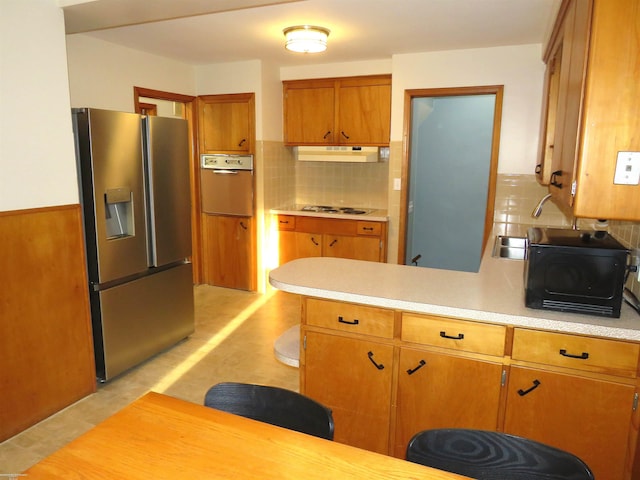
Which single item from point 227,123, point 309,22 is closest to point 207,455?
point 309,22

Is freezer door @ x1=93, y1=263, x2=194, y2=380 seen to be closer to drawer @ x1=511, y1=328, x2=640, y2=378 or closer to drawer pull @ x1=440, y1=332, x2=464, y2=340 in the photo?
drawer pull @ x1=440, y1=332, x2=464, y2=340

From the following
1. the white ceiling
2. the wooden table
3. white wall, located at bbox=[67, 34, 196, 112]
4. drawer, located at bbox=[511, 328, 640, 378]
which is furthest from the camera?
white wall, located at bbox=[67, 34, 196, 112]

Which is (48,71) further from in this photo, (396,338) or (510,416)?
(510,416)

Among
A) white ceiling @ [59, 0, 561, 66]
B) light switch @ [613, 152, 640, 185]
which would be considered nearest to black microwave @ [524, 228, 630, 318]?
light switch @ [613, 152, 640, 185]

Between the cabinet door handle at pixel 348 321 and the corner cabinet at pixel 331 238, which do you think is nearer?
the cabinet door handle at pixel 348 321

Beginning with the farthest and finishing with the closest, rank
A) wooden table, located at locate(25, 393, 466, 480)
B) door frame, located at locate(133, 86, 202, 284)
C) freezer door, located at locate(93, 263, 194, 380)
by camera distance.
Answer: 1. door frame, located at locate(133, 86, 202, 284)
2. freezer door, located at locate(93, 263, 194, 380)
3. wooden table, located at locate(25, 393, 466, 480)

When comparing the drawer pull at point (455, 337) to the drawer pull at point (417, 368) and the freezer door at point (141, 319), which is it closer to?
the drawer pull at point (417, 368)

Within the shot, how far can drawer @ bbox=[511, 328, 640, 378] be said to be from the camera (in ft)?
5.27

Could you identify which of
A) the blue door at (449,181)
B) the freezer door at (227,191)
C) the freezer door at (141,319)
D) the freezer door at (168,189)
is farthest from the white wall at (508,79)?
the freezer door at (141,319)

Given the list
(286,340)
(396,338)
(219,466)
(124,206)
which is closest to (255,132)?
(124,206)

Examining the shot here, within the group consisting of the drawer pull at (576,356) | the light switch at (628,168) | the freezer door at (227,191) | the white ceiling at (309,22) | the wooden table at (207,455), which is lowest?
the wooden table at (207,455)

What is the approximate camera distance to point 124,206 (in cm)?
296

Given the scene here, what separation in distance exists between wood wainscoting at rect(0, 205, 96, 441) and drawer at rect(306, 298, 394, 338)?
1.52 meters

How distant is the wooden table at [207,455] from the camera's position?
101cm
